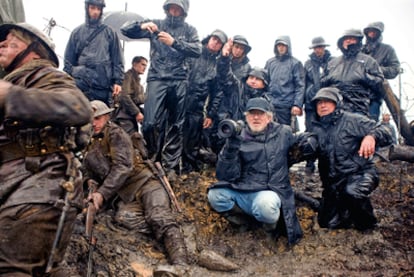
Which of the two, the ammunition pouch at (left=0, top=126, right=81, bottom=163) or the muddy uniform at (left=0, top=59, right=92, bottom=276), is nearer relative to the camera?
the muddy uniform at (left=0, top=59, right=92, bottom=276)

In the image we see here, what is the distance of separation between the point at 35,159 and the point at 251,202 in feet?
10.8

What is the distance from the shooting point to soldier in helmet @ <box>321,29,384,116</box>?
679 centimetres

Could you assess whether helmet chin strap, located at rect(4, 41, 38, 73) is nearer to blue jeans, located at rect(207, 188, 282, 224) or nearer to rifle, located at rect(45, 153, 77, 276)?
rifle, located at rect(45, 153, 77, 276)

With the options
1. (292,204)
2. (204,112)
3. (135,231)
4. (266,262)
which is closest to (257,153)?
(292,204)

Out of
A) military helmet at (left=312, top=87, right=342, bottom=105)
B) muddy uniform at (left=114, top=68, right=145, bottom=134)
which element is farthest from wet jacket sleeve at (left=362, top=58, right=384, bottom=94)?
muddy uniform at (left=114, top=68, right=145, bottom=134)

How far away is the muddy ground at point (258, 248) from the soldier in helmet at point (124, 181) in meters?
0.27

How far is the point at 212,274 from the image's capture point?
16.6 ft

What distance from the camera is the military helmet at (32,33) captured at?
10.1 ft

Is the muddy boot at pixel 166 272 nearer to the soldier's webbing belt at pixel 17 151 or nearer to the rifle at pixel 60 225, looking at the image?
the rifle at pixel 60 225

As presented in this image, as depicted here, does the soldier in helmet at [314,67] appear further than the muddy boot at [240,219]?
Yes

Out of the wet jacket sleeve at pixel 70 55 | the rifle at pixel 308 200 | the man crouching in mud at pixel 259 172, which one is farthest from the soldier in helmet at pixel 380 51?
the wet jacket sleeve at pixel 70 55

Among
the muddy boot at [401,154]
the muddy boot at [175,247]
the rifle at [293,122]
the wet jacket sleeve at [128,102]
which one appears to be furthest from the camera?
the rifle at [293,122]

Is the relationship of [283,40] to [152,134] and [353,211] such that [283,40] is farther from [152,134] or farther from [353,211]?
[353,211]

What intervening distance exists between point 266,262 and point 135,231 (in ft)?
5.63
